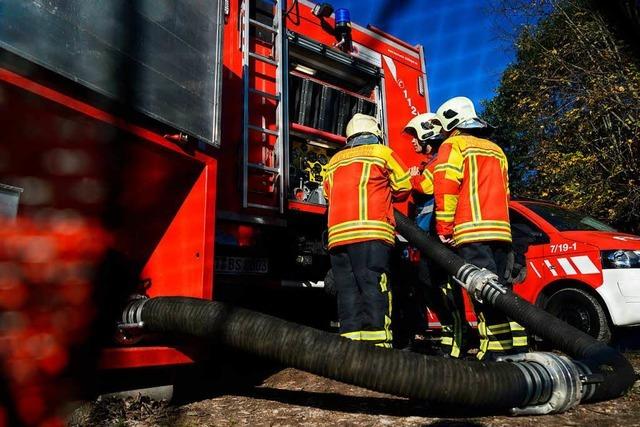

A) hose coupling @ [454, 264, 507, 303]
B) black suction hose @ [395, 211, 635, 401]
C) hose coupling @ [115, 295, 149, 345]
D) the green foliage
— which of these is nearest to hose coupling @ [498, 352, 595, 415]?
black suction hose @ [395, 211, 635, 401]

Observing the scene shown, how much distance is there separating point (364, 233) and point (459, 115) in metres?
1.06

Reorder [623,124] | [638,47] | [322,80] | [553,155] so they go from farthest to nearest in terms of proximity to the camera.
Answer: [553,155]
[623,124]
[322,80]
[638,47]

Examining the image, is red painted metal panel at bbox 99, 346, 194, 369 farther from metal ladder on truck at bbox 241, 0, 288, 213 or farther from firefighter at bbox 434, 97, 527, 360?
firefighter at bbox 434, 97, 527, 360

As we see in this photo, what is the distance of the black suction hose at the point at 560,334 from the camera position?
8.05ft

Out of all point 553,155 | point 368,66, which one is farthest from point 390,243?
point 553,155

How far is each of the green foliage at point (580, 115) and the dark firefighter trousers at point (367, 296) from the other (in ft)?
21.7

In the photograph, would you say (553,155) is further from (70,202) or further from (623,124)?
(70,202)

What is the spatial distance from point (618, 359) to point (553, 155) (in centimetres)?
815

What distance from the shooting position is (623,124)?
8.66 meters

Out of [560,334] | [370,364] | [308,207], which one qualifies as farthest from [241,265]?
[560,334]

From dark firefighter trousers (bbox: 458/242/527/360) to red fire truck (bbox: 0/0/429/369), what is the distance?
1341 millimetres

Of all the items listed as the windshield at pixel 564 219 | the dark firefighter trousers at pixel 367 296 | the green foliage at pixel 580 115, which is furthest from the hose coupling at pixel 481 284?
the green foliage at pixel 580 115

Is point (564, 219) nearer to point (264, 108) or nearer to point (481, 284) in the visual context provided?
point (481, 284)

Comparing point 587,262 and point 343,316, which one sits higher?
point 587,262
